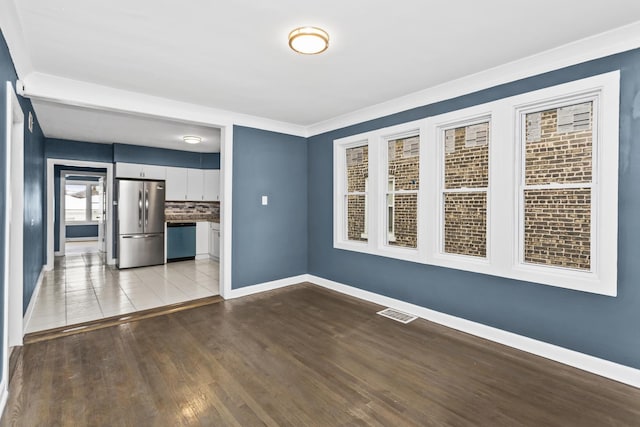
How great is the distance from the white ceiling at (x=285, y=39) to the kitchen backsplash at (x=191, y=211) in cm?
465

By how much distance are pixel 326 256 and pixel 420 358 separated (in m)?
2.48

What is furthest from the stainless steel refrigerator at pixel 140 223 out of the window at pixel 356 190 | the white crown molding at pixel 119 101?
the window at pixel 356 190

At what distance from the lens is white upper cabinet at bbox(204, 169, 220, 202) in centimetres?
786

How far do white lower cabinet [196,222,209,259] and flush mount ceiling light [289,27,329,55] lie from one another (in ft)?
19.4

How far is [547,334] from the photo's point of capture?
9.00 ft

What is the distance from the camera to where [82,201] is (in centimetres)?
1101

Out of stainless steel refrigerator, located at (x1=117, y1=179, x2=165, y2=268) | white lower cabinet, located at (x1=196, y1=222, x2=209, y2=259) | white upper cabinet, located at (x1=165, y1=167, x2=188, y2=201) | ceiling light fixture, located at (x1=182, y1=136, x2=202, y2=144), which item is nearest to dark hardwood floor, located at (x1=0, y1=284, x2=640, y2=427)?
stainless steel refrigerator, located at (x1=117, y1=179, x2=165, y2=268)

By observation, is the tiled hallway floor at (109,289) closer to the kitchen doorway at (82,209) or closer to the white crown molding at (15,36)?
the white crown molding at (15,36)

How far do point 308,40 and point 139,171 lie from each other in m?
5.86

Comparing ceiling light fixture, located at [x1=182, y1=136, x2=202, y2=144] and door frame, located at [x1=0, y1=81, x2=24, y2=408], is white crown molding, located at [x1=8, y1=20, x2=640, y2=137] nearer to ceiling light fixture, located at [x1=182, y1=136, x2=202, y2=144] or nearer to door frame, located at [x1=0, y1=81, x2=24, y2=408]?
door frame, located at [x1=0, y1=81, x2=24, y2=408]

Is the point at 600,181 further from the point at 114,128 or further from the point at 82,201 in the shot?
the point at 82,201

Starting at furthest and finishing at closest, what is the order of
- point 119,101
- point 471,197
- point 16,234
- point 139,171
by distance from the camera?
point 139,171 → point 471,197 → point 119,101 → point 16,234

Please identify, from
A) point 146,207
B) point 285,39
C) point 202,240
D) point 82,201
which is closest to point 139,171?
point 146,207

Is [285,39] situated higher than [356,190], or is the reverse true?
[285,39]
